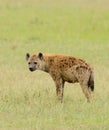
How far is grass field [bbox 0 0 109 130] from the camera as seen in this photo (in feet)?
34.4

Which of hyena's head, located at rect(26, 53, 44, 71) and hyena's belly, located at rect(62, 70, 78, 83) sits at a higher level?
hyena's head, located at rect(26, 53, 44, 71)

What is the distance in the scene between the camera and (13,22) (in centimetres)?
2517

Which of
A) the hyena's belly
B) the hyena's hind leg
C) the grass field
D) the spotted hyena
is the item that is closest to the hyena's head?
the spotted hyena

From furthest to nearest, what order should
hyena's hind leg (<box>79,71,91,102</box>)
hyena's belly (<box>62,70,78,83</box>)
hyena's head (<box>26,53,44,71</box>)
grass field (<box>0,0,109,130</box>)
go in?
1. hyena's head (<box>26,53,44,71</box>)
2. hyena's belly (<box>62,70,78,83</box>)
3. hyena's hind leg (<box>79,71,91,102</box>)
4. grass field (<box>0,0,109,130</box>)

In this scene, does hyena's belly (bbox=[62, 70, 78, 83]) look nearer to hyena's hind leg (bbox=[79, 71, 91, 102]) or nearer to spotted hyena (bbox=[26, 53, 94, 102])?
spotted hyena (bbox=[26, 53, 94, 102])

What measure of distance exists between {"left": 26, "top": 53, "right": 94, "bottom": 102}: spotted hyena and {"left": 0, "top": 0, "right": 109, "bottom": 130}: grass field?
253 mm

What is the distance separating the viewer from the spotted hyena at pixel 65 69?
1202 cm

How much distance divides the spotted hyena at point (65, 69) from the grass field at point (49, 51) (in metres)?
0.25

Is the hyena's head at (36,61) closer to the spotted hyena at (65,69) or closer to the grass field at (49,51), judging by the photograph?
the spotted hyena at (65,69)

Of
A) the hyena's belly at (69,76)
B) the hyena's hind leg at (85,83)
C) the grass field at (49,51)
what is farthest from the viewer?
the hyena's belly at (69,76)

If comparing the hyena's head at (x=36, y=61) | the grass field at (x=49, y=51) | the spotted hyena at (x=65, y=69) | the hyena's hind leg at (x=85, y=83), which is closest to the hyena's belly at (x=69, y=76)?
the spotted hyena at (x=65, y=69)

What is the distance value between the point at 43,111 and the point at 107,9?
59.2ft

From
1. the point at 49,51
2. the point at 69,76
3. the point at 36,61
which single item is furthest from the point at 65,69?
the point at 49,51

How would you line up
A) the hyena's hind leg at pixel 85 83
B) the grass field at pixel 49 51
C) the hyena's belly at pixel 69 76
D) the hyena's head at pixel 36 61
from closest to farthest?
1. the grass field at pixel 49 51
2. the hyena's hind leg at pixel 85 83
3. the hyena's belly at pixel 69 76
4. the hyena's head at pixel 36 61
